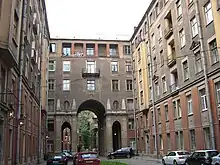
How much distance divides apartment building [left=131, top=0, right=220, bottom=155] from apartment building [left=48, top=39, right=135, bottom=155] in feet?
32.1

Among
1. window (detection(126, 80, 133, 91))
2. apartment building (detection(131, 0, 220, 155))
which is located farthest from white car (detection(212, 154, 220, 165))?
window (detection(126, 80, 133, 91))

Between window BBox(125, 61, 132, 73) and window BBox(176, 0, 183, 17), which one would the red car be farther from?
window BBox(125, 61, 132, 73)

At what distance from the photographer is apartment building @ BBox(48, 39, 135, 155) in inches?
2069

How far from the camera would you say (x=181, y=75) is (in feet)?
102

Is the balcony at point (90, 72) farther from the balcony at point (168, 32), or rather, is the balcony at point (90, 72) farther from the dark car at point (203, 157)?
the dark car at point (203, 157)

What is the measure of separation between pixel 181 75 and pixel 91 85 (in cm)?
2617

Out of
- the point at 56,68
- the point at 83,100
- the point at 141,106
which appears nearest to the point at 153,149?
the point at 141,106

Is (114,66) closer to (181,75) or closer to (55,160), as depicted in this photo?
(181,75)

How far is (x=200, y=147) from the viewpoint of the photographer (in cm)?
2652

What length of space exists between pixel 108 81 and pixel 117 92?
259 cm

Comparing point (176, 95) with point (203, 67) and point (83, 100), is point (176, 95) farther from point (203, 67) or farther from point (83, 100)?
point (83, 100)

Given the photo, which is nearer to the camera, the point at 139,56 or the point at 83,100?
the point at 139,56

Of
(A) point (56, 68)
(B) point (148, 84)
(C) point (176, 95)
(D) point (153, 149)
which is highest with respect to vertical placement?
(A) point (56, 68)

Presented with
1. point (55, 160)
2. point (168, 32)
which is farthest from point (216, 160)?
point (168, 32)
